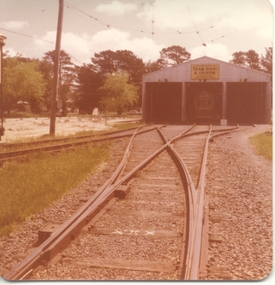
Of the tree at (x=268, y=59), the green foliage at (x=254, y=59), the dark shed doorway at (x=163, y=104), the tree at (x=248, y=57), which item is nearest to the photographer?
the tree at (x=268, y=59)

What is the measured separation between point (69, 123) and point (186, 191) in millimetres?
11705

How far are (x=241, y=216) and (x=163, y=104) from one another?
15.5 meters

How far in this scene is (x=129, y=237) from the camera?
3498 millimetres

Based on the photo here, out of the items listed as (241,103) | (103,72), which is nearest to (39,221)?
(103,72)

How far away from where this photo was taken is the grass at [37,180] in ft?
13.2

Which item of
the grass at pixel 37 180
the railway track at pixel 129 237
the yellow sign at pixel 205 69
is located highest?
the yellow sign at pixel 205 69

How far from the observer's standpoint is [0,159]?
6262 millimetres

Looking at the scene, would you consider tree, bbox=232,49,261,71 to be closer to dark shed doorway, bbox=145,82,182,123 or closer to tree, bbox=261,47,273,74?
tree, bbox=261,47,273,74

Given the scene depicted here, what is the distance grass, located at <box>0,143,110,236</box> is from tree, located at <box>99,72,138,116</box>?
1.45 m

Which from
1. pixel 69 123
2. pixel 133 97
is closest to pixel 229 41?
pixel 133 97

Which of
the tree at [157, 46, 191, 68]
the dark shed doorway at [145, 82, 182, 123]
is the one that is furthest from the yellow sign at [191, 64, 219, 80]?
the dark shed doorway at [145, 82, 182, 123]

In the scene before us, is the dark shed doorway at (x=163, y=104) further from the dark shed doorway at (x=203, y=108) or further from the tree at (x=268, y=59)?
the tree at (x=268, y=59)

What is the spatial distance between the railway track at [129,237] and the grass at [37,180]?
1.83 ft

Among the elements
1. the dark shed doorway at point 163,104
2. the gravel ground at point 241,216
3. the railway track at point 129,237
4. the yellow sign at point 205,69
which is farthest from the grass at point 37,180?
the dark shed doorway at point 163,104
